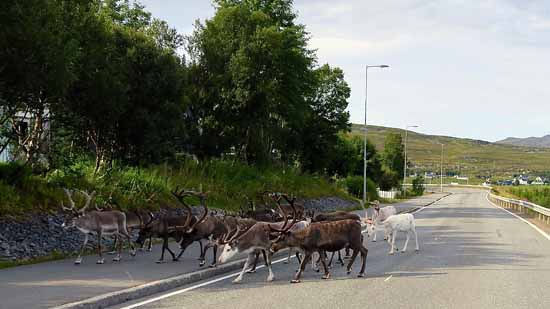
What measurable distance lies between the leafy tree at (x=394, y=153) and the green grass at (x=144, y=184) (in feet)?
201

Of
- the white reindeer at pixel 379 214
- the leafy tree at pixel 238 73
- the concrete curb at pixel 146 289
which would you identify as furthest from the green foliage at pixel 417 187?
the concrete curb at pixel 146 289

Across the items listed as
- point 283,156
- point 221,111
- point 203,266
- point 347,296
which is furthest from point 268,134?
point 347,296

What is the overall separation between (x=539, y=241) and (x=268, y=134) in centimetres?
2406

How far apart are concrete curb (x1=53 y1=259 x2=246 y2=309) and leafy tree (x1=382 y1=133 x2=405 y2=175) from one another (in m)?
88.3

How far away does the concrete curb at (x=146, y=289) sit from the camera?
1057 cm

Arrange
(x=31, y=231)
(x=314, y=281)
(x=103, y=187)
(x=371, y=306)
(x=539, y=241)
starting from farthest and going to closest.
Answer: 1. (x=539, y=241)
2. (x=103, y=187)
3. (x=31, y=231)
4. (x=314, y=281)
5. (x=371, y=306)

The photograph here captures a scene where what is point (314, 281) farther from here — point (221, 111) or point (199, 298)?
point (221, 111)

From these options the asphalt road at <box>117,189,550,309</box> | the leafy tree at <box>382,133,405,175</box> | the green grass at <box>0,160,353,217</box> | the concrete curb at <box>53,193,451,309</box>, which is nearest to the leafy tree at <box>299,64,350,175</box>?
the green grass at <box>0,160,353,217</box>

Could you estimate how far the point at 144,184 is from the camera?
23312 mm

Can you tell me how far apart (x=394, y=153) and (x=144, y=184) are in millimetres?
83033

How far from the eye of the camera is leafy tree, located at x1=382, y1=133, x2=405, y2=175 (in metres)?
102

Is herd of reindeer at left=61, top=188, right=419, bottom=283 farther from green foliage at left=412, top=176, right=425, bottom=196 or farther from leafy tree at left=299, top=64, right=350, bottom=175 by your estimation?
green foliage at left=412, top=176, right=425, bottom=196

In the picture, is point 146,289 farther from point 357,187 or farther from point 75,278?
point 357,187

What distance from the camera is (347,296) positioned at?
1194 cm
